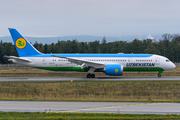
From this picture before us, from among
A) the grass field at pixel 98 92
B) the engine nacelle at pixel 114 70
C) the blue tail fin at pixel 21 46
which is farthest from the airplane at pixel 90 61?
the grass field at pixel 98 92

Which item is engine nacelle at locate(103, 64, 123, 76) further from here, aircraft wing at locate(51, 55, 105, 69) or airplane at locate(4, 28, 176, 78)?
aircraft wing at locate(51, 55, 105, 69)

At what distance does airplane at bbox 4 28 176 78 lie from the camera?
3738cm

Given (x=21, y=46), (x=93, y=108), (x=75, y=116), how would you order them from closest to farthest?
(x=75, y=116) → (x=93, y=108) → (x=21, y=46)

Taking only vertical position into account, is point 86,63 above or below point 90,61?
below

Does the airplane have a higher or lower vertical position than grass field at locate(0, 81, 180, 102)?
higher

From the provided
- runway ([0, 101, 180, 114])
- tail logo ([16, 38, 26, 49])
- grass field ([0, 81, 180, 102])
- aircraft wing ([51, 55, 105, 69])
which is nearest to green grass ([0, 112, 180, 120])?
runway ([0, 101, 180, 114])

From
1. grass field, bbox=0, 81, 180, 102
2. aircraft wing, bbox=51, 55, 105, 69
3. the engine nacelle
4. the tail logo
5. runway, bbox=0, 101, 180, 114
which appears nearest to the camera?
runway, bbox=0, 101, 180, 114

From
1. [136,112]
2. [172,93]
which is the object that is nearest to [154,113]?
[136,112]

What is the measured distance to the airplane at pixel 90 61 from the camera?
37.4 m

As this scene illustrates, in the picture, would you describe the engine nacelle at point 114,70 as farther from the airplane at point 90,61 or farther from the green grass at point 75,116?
the green grass at point 75,116

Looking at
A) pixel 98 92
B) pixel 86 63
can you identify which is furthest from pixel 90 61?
pixel 98 92

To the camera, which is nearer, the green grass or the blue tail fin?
the green grass

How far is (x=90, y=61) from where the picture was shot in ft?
121

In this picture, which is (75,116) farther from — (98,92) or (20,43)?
(20,43)
